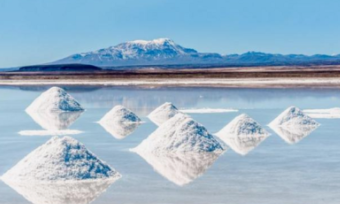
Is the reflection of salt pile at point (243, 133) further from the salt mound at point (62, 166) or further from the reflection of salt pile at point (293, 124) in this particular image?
the salt mound at point (62, 166)

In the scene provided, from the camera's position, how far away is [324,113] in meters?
17.7

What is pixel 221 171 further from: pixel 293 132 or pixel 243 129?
pixel 293 132

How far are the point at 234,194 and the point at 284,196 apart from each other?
0.55m

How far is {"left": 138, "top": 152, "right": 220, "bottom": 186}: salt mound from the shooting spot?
8.75 meters

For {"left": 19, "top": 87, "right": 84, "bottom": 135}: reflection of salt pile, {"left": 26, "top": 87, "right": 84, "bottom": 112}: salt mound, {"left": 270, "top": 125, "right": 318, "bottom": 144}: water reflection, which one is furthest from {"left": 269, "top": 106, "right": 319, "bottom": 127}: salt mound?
{"left": 26, "top": 87, "right": 84, "bottom": 112}: salt mound

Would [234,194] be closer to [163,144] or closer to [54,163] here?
[54,163]

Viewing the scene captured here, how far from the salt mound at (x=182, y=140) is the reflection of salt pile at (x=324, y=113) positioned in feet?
21.6

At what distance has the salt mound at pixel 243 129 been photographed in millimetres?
12945

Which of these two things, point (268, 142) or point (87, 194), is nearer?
point (87, 194)

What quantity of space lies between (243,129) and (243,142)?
3.56ft

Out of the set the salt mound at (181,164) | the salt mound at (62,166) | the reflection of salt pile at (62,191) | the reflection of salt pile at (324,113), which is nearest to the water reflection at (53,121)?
the salt mound at (181,164)

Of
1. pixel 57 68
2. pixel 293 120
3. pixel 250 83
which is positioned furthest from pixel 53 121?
pixel 57 68

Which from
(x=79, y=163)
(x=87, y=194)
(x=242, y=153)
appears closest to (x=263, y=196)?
(x=87, y=194)

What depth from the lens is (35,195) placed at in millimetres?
7707
